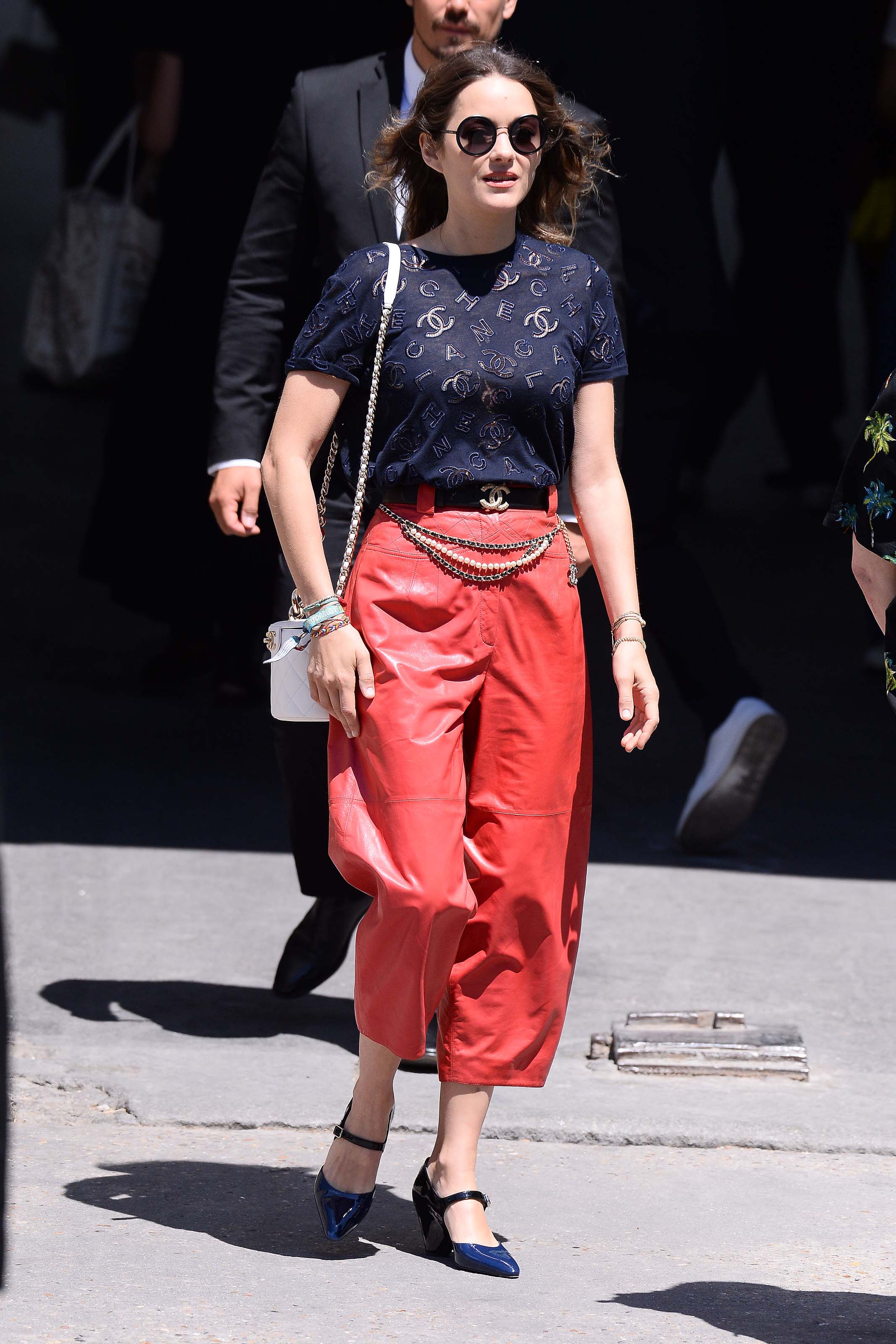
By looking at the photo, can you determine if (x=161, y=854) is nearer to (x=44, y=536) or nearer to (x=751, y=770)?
(x=751, y=770)

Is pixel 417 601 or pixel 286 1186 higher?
pixel 417 601

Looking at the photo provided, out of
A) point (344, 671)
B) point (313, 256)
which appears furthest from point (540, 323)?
point (313, 256)

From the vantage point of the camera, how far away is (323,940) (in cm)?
420

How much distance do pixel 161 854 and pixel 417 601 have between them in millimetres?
2553

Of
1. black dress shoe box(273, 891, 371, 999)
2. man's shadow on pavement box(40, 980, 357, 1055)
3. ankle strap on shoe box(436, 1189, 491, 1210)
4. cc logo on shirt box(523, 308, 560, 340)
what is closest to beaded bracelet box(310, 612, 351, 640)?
cc logo on shirt box(523, 308, 560, 340)

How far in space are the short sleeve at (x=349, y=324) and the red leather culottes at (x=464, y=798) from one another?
23 cm

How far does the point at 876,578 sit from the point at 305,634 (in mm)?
839

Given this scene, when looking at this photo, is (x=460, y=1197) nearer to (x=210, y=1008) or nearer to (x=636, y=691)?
(x=636, y=691)

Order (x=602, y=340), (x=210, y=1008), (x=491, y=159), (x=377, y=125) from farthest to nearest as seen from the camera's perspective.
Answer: (x=210, y=1008), (x=377, y=125), (x=602, y=340), (x=491, y=159)

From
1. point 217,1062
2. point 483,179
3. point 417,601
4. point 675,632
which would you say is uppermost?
point 483,179

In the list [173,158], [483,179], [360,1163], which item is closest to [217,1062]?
[360,1163]

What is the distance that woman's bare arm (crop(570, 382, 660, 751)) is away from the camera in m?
3.25

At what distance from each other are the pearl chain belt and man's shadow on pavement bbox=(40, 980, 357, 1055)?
1.37 m

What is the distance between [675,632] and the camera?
555 centimetres
